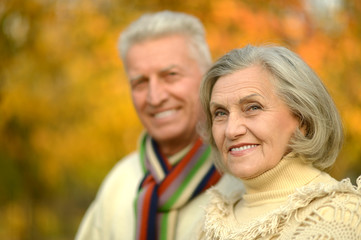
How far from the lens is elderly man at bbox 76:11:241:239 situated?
9.92 ft

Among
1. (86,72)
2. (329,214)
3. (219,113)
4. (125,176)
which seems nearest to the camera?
(329,214)

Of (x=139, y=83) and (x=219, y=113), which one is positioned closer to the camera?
(x=219, y=113)

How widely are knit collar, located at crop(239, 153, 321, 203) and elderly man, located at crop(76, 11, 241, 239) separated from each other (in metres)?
0.82

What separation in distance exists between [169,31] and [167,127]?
1.94 feet

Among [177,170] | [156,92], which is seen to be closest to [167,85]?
[156,92]

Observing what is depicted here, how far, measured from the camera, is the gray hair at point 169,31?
127 inches

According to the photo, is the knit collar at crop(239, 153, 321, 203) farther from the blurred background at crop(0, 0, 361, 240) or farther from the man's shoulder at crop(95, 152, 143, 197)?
the blurred background at crop(0, 0, 361, 240)

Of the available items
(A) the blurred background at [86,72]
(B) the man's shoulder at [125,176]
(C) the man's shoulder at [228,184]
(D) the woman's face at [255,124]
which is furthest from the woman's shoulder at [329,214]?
(A) the blurred background at [86,72]

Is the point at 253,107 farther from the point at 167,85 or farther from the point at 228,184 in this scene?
the point at 167,85

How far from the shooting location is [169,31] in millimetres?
3227

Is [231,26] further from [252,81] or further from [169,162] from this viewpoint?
[252,81]

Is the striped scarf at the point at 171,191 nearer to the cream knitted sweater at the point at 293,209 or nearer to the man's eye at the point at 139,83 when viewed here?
the man's eye at the point at 139,83

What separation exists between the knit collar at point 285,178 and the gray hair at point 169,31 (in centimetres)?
130

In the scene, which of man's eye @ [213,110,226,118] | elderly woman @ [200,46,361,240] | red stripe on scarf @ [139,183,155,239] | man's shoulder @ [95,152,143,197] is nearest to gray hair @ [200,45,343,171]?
elderly woman @ [200,46,361,240]
